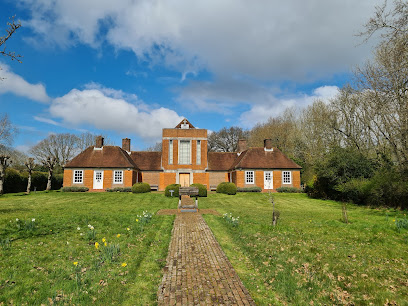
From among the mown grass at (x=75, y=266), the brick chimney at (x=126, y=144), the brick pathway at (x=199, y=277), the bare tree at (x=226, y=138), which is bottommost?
the brick pathway at (x=199, y=277)

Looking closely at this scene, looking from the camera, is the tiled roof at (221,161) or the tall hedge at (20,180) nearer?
the tall hedge at (20,180)

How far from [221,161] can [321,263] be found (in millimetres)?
31970

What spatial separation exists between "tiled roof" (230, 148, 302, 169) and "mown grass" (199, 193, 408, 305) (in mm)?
23522

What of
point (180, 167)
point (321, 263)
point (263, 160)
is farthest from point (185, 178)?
point (321, 263)

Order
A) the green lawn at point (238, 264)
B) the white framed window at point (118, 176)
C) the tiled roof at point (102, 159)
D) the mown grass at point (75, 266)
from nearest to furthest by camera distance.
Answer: the mown grass at point (75, 266) → the green lawn at point (238, 264) → the tiled roof at point (102, 159) → the white framed window at point (118, 176)

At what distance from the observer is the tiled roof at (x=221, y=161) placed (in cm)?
3733

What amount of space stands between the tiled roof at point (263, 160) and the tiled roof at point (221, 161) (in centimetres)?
201

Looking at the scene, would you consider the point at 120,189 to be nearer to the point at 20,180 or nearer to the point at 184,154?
the point at 184,154

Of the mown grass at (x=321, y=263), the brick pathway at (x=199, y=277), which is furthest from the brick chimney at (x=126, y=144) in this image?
the brick pathway at (x=199, y=277)

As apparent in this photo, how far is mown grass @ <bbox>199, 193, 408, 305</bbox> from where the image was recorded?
4.94 m

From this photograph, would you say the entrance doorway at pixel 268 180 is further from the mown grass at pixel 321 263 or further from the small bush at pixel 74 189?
the small bush at pixel 74 189

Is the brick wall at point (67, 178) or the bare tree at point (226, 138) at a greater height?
the bare tree at point (226, 138)

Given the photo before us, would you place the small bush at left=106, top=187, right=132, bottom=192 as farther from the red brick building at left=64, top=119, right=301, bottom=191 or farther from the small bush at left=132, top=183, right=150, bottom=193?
the small bush at left=132, top=183, right=150, bottom=193

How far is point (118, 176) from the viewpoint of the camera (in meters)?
33.0
